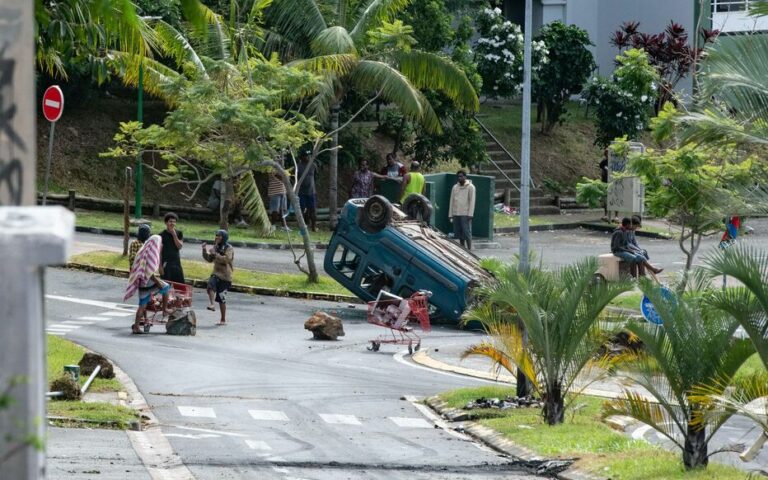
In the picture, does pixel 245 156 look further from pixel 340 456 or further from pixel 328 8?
pixel 340 456

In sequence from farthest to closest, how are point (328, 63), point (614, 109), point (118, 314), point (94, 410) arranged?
point (614, 109), point (328, 63), point (118, 314), point (94, 410)

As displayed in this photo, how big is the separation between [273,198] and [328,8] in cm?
484

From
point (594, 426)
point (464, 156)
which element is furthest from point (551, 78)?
point (594, 426)

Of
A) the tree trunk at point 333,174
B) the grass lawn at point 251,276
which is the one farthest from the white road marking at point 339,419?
the tree trunk at point 333,174

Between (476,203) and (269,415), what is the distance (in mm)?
19501

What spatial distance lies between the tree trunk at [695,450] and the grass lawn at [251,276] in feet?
46.9

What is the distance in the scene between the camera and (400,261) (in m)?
23.6

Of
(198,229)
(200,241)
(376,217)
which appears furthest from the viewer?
(198,229)

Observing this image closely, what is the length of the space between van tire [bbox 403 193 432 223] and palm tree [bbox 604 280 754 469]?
12629 mm

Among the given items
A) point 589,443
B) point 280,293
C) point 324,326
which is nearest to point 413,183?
point 280,293

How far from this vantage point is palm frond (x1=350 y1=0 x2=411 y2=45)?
107 ft

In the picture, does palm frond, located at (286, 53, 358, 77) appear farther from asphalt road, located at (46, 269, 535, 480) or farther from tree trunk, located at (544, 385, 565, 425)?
tree trunk, located at (544, 385, 565, 425)

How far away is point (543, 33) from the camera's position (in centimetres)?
4381

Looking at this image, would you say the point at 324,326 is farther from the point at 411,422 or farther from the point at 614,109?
the point at 614,109
